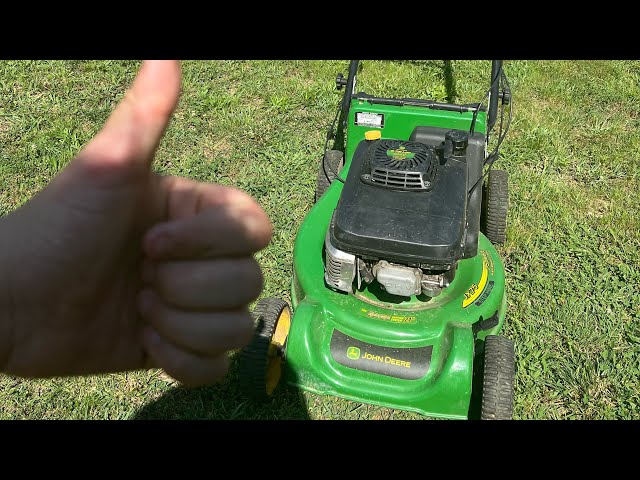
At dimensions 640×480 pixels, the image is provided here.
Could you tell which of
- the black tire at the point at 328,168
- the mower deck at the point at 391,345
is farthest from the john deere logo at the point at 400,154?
the black tire at the point at 328,168

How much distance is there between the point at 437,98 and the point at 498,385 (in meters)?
2.59

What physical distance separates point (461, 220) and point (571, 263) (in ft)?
4.01

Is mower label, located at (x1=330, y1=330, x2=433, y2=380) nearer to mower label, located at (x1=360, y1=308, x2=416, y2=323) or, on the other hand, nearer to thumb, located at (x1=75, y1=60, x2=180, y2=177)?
mower label, located at (x1=360, y1=308, x2=416, y2=323)

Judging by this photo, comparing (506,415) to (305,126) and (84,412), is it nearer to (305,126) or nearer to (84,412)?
(84,412)

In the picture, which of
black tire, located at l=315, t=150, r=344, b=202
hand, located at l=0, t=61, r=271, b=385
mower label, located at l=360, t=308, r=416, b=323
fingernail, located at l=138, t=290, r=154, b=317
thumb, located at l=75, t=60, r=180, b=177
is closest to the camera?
thumb, located at l=75, t=60, r=180, b=177

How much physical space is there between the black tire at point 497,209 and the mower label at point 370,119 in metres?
0.64

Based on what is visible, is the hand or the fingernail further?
the fingernail

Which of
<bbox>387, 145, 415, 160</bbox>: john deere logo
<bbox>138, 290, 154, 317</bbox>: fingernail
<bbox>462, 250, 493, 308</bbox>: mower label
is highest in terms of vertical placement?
<bbox>138, 290, 154, 317</bbox>: fingernail

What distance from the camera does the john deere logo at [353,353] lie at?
7.45ft

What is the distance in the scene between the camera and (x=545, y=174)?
3625 mm

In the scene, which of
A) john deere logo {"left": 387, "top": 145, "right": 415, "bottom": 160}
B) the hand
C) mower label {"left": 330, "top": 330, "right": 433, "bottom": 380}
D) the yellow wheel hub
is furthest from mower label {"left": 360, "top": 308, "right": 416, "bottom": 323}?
the hand

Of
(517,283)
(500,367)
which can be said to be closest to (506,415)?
(500,367)

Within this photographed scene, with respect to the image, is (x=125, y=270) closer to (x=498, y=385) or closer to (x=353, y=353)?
(x=353, y=353)

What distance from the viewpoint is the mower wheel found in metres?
2.27
